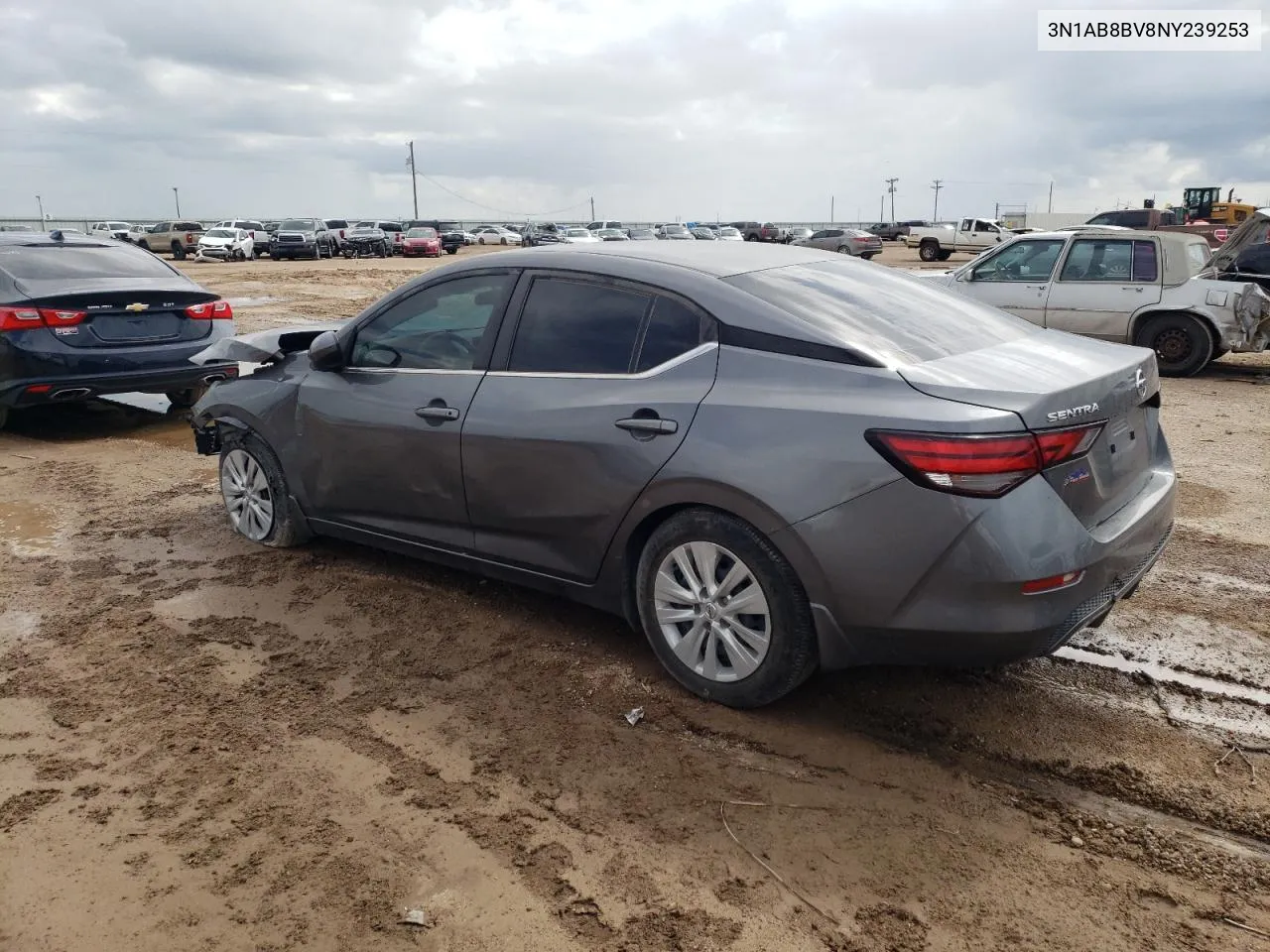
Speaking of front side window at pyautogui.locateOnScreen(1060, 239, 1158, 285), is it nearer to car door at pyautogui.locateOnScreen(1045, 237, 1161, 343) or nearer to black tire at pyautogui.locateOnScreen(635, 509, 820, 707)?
car door at pyautogui.locateOnScreen(1045, 237, 1161, 343)

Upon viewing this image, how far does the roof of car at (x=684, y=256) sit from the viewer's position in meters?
3.87

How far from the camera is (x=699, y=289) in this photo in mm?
3629

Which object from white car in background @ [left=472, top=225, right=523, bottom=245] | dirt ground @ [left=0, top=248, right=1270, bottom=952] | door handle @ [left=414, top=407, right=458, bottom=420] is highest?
white car in background @ [left=472, top=225, right=523, bottom=245]

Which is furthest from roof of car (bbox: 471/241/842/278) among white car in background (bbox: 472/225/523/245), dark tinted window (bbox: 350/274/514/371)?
white car in background (bbox: 472/225/523/245)

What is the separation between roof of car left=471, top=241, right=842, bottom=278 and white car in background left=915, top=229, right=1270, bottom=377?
7.73m

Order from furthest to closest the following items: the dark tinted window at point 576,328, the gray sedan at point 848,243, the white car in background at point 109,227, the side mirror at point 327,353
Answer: the white car in background at point 109,227 → the gray sedan at point 848,243 → the side mirror at point 327,353 → the dark tinted window at point 576,328

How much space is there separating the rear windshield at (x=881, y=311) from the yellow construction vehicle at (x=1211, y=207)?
32683 mm

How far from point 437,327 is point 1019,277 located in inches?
362

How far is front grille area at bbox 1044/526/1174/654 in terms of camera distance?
311 centimetres

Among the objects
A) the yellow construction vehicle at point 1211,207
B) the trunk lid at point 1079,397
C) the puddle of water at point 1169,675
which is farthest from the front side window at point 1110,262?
the yellow construction vehicle at point 1211,207

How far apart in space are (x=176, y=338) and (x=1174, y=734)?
A: 7793 mm

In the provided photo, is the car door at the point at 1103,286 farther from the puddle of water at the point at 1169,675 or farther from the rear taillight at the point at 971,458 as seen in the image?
the rear taillight at the point at 971,458

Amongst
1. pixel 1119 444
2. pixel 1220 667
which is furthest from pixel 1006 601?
pixel 1220 667

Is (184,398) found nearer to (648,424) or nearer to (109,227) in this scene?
(648,424)
